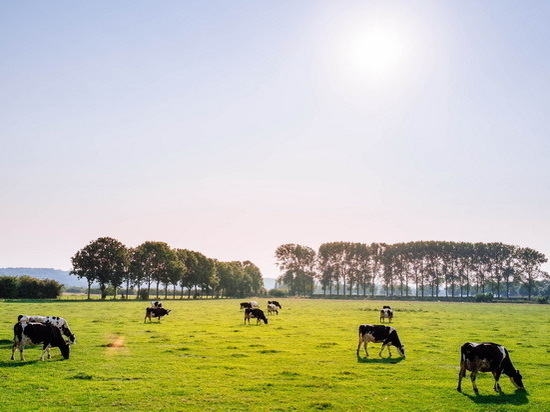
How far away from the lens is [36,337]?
23766 mm

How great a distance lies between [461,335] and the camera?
3834 centimetres

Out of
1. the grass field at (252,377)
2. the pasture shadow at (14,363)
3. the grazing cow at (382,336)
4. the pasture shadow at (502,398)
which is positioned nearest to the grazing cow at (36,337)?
the pasture shadow at (14,363)

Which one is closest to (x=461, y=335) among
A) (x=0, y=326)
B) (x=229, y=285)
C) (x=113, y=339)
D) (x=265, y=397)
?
(x=265, y=397)

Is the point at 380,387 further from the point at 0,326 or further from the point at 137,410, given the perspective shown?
the point at 0,326

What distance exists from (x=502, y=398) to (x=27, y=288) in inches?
4565

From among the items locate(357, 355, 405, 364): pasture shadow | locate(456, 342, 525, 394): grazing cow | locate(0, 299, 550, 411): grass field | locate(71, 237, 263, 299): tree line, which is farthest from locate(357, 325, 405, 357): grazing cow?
locate(71, 237, 263, 299): tree line

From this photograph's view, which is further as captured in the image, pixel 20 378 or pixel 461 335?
pixel 461 335

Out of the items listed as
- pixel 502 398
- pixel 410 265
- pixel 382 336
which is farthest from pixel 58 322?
pixel 410 265

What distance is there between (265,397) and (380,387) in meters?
5.58

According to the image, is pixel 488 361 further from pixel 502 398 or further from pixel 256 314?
pixel 256 314

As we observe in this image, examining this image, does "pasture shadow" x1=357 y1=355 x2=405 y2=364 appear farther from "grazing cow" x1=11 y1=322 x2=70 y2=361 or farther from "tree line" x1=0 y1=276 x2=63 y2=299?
"tree line" x1=0 y1=276 x2=63 y2=299

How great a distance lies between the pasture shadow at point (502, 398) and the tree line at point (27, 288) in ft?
371

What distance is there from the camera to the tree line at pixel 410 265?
17475 cm

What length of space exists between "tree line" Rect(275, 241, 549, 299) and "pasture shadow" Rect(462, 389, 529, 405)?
162m
